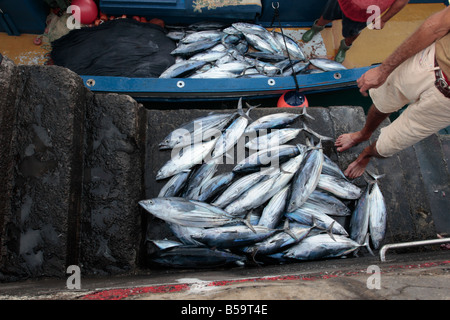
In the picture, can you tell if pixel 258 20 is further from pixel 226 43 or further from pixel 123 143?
pixel 123 143

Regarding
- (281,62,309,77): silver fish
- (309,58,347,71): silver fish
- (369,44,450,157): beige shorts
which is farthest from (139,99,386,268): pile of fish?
(309,58,347,71): silver fish

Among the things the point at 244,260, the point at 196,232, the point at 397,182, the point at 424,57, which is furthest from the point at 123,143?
the point at 397,182

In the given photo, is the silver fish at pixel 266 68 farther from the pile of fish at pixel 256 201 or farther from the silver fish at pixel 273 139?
the silver fish at pixel 273 139

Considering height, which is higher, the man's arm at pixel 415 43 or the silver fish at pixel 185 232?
the man's arm at pixel 415 43

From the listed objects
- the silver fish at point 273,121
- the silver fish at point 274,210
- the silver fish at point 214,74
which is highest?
the silver fish at point 214,74

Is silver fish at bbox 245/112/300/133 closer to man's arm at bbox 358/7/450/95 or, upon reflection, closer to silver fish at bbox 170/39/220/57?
man's arm at bbox 358/7/450/95

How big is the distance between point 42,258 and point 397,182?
3.65m

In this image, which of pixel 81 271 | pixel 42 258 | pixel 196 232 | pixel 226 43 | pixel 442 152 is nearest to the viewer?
pixel 42 258

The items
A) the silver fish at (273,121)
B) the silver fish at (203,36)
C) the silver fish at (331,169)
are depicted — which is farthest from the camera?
the silver fish at (203,36)

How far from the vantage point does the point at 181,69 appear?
14.4 feet

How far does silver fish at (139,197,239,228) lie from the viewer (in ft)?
8.59

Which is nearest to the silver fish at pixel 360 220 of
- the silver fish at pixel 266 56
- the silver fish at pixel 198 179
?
the silver fish at pixel 198 179

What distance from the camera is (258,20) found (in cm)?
552

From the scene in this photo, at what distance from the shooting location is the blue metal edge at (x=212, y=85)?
375 cm
